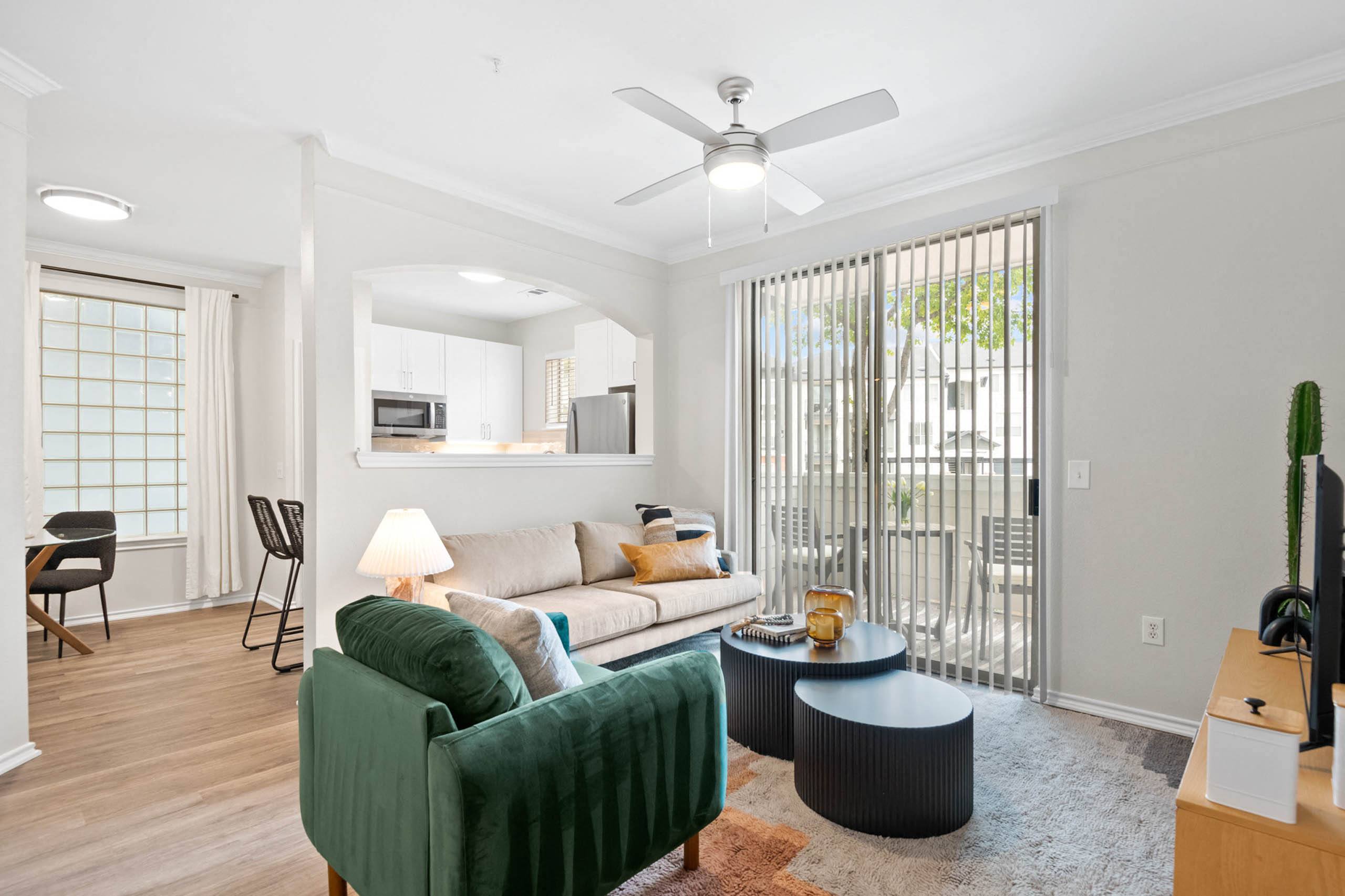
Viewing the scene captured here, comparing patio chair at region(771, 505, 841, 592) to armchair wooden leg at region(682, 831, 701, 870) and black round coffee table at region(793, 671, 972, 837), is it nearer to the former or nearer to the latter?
black round coffee table at region(793, 671, 972, 837)

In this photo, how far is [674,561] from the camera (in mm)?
3822

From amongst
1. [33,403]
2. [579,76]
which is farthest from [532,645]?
[33,403]

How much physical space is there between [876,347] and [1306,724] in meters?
2.40

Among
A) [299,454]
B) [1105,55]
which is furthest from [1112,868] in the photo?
[299,454]

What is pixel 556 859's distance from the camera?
1438mm

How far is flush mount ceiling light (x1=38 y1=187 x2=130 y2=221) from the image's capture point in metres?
3.65

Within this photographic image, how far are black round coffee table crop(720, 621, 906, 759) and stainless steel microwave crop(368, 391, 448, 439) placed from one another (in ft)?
13.0

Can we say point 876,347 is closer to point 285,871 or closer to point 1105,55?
point 1105,55

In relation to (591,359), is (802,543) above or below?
below

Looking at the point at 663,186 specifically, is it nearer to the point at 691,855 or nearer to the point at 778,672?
the point at 778,672

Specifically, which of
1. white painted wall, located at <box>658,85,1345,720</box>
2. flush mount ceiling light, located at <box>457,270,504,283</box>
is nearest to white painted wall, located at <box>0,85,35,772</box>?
flush mount ceiling light, located at <box>457,270,504,283</box>

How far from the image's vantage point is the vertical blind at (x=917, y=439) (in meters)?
3.21

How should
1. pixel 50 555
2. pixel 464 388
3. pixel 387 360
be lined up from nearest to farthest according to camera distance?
1. pixel 50 555
2. pixel 387 360
3. pixel 464 388

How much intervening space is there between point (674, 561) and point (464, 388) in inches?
142
